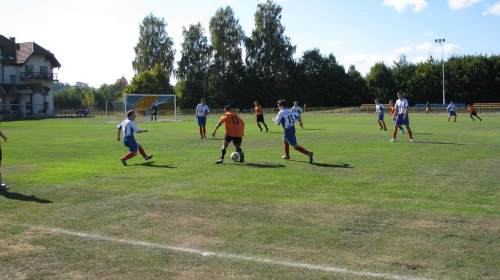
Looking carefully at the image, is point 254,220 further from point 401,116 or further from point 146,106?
point 146,106

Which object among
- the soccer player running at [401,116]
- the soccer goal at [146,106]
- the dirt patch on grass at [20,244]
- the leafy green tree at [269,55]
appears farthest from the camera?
the leafy green tree at [269,55]

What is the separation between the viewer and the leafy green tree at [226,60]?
77.8 meters

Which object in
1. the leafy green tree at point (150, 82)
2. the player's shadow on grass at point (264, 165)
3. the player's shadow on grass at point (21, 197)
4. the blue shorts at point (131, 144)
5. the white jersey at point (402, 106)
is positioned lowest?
Result: the player's shadow on grass at point (21, 197)

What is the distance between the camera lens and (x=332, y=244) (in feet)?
17.7

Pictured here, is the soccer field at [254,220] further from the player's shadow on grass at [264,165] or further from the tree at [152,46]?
the tree at [152,46]

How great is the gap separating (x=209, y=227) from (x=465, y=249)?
10.5ft

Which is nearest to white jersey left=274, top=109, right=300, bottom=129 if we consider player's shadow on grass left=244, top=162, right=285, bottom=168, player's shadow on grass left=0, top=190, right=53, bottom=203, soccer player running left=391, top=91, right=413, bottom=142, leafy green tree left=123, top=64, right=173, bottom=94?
player's shadow on grass left=244, top=162, right=285, bottom=168

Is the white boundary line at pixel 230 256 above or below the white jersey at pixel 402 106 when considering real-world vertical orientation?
below

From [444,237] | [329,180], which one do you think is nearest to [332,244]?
[444,237]

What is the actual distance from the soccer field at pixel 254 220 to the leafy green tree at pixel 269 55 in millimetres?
67943

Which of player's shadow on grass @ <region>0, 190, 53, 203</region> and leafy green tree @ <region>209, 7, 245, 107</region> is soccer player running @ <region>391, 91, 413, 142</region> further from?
leafy green tree @ <region>209, 7, 245, 107</region>

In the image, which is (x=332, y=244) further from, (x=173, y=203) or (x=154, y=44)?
(x=154, y=44)

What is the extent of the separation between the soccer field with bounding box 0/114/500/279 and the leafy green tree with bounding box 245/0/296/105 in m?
67.9

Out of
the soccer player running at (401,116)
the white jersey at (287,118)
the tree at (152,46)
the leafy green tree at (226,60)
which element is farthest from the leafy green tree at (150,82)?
the white jersey at (287,118)
